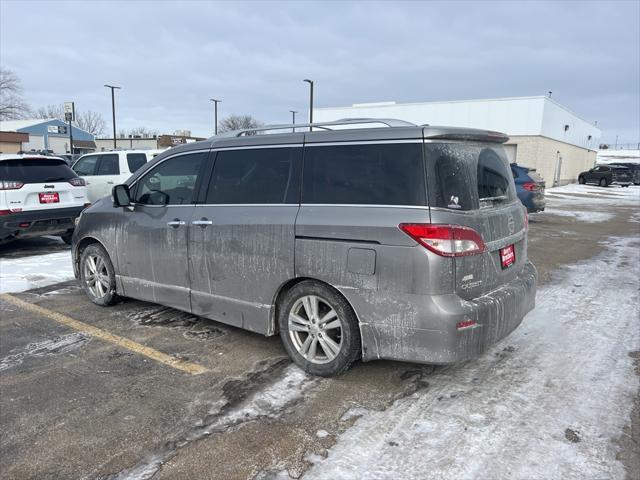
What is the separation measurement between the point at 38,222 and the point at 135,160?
373 cm

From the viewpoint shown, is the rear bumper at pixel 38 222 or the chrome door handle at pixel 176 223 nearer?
the chrome door handle at pixel 176 223

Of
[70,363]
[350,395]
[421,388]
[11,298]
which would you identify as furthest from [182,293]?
[11,298]

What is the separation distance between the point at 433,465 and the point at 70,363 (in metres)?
3.05

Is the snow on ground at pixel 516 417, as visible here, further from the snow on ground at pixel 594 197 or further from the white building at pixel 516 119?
the white building at pixel 516 119

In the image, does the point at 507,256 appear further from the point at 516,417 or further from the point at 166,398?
the point at 166,398

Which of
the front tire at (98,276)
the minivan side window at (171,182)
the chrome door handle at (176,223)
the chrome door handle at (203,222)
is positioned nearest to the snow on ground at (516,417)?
the chrome door handle at (203,222)

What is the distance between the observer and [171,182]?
15.8 feet

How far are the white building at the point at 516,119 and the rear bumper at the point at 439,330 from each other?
28.7 metres

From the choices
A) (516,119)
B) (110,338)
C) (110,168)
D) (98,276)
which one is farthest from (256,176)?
(516,119)

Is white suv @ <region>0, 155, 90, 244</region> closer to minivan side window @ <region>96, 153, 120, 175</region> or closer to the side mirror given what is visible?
minivan side window @ <region>96, 153, 120, 175</region>

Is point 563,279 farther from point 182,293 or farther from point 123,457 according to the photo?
point 123,457

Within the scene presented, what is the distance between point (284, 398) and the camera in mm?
3498

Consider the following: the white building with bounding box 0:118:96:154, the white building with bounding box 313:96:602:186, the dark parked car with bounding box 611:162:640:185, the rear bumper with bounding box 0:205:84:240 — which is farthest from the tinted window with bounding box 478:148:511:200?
the white building with bounding box 0:118:96:154

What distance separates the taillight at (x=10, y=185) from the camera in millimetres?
7789
